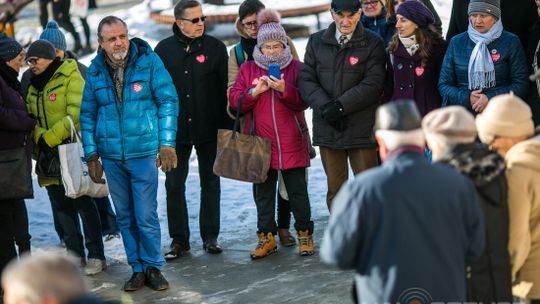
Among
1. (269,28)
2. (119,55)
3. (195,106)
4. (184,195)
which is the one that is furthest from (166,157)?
(269,28)

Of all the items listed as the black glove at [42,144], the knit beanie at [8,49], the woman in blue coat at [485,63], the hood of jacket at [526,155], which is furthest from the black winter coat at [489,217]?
the knit beanie at [8,49]

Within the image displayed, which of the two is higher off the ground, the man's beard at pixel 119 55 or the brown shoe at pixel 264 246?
the man's beard at pixel 119 55

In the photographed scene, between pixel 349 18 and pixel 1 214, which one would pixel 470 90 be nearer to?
pixel 349 18

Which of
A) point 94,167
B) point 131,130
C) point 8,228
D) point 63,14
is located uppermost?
point 63,14

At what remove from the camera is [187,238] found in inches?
339

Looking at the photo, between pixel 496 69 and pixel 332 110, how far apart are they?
122 centimetres

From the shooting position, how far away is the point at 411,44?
25.8ft

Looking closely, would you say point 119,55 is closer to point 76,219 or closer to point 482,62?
point 76,219

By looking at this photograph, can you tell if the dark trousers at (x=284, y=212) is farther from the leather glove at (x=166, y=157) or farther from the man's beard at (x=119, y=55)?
the man's beard at (x=119, y=55)

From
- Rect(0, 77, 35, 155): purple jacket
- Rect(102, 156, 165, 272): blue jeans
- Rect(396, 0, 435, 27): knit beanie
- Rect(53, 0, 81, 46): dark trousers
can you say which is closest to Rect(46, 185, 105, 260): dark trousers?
Rect(102, 156, 165, 272): blue jeans

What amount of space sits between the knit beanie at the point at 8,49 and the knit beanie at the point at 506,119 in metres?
4.10

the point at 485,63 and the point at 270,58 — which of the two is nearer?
the point at 485,63

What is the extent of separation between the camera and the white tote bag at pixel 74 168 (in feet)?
26.3

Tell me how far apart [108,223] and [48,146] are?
1.35 metres
